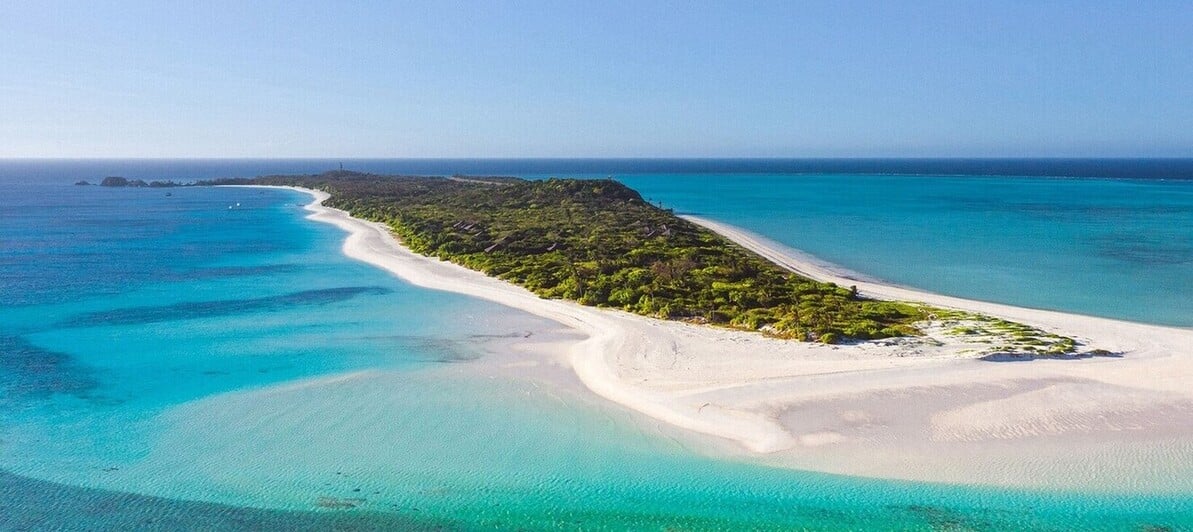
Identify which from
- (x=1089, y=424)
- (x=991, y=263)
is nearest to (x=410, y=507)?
(x=1089, y=424)

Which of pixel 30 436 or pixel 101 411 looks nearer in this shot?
pixel 30 436

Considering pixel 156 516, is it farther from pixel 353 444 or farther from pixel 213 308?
pixel 213 308

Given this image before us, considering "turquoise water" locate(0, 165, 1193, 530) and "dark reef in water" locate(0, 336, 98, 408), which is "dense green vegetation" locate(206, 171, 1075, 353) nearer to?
"turquoise water" locate(0, 165, 1193, 530)

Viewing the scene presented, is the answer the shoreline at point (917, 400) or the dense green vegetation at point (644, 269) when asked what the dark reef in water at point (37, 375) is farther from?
the dense green vegetation at point (644, 269)

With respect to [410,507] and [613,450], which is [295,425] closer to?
[410,507]

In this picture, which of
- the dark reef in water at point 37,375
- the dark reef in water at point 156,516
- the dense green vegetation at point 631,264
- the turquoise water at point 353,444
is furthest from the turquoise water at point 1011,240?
the dark reef in water at point 37,375

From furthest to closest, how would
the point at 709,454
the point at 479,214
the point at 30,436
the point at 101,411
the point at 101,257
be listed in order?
1. the point at 479,214
2. the point at 101,257
3. the point at 101,411
4. the point at 30,436
5. the point at 709,454

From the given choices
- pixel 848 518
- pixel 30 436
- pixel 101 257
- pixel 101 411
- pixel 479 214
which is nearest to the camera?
pixel 848 518

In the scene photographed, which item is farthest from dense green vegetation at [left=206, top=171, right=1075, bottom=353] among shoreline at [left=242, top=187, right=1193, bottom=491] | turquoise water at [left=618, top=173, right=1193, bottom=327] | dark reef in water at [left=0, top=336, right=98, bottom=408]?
dark reef in water at [left=0, top=336, right=98, bottom=408]
